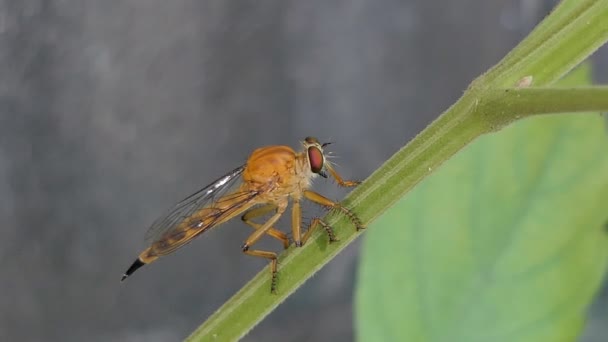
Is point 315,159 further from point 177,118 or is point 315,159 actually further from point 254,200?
point 177,118

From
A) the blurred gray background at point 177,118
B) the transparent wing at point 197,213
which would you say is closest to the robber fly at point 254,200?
the transparent wing at point 197,213

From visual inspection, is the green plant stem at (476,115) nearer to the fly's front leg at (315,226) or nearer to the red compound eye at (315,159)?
the fly's front leg at (315,226)

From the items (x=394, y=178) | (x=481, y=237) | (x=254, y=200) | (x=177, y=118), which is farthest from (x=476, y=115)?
(x=177, y=118)

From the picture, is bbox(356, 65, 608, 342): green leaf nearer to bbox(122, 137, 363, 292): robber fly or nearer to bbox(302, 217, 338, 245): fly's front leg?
bbox(122, 137, 363, 292): robber fly

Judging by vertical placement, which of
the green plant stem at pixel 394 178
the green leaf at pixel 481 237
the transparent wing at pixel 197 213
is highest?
the transparent wing at pixel 197 213

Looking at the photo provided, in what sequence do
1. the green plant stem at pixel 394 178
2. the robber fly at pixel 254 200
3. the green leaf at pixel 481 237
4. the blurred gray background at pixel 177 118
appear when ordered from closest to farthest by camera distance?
the green plant stem at pixel 394 178 < the green leaf at pixel 481 237 < the robber fly at pixel 254 200 < the blurred gray background at pixel 177 118

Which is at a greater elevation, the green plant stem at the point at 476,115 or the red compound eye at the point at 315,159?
the red compound eye at the point at 315,159

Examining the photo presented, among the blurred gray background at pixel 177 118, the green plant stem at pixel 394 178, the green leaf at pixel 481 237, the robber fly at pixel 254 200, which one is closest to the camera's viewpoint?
the green plant stem at pixel 394 178

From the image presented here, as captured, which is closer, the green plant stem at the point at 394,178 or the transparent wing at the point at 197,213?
the green plant stem at the point at 394,178
